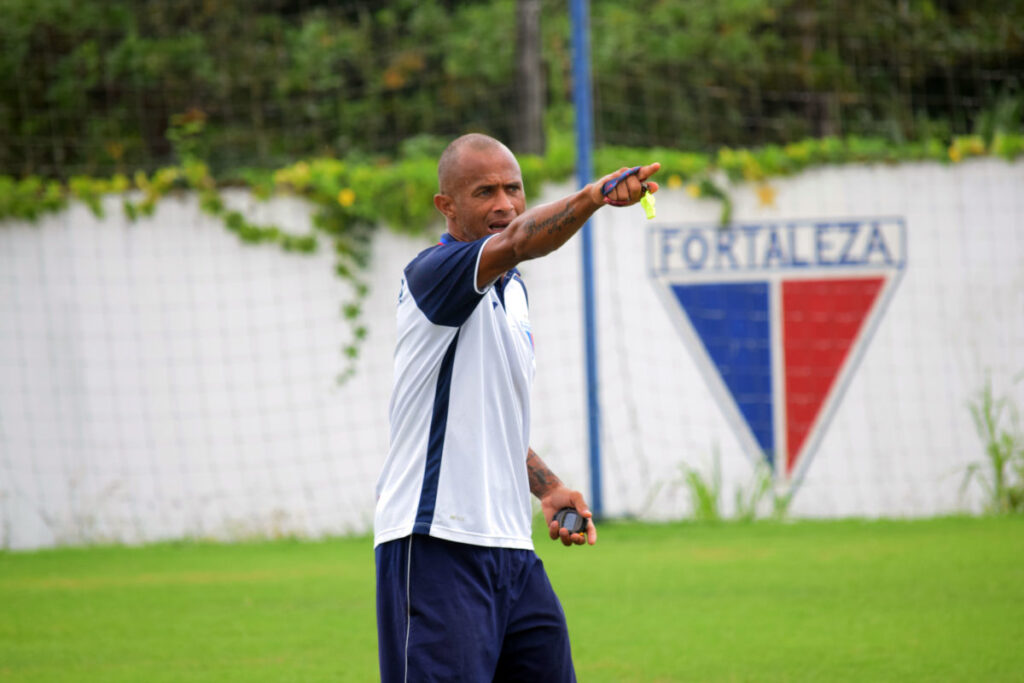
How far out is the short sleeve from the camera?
2928 millimetres

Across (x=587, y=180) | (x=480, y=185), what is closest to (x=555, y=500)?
(x=480, y=185)

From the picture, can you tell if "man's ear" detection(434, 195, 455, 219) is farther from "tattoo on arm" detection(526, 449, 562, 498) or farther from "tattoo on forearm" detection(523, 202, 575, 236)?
"tattoo on arm" detection(526, 449, 562, 498)

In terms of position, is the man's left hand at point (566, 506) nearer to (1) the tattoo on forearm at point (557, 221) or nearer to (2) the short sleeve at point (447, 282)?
(2) the short sleeve at point (447, 282)

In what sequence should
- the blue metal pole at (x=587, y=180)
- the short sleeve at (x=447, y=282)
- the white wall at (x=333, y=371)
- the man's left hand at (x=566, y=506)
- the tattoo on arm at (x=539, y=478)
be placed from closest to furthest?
1. the short sleeve at (x=447, y=282)
2. the man's left hand at (x=566, y=506)
3. the tattoo on arm at (x=539, y=478)
4. the blue metal pole at (x=587, y=180)
5. the white wall at (x=333, y=371)

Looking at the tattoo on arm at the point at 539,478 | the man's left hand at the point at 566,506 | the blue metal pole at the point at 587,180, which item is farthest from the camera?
the blue metal pole at the point at 587,180

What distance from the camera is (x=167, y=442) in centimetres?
1009

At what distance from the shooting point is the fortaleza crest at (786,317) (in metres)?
9.62

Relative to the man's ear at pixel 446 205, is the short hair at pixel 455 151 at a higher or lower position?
higher

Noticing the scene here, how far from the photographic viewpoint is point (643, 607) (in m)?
6.28

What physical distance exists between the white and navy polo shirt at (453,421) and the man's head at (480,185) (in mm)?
92

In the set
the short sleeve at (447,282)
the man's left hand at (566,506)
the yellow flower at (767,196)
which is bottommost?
the man's left hand at (566,506)

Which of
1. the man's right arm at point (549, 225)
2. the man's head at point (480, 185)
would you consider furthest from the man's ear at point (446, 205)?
the man's right arm at point (549, 225)

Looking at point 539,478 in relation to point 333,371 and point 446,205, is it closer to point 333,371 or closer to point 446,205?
point 446,205

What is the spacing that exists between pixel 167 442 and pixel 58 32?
4963mm
